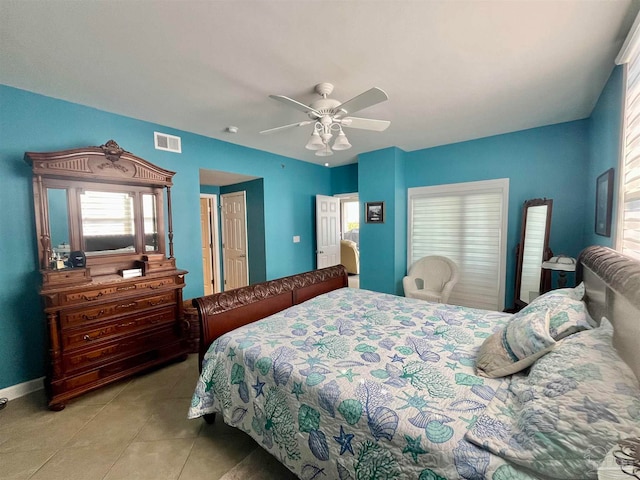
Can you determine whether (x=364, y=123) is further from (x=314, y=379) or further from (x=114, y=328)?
(x=114, y=328)

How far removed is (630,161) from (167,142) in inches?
159

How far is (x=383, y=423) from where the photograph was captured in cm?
100

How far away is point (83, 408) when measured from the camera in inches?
81.1

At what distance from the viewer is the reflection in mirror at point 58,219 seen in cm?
226

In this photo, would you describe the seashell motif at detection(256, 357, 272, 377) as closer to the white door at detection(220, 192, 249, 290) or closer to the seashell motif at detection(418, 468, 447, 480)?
the seashell motif at detection(418, 468, 447, 480)

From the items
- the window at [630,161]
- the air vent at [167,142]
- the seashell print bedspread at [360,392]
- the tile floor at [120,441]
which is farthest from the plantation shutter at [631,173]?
the air vent at [167,142]

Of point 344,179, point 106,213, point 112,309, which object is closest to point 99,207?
point 106,213

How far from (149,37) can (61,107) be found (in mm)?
1500

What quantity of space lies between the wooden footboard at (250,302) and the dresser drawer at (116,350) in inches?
43.6

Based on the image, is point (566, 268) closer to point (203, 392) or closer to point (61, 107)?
point (203, 392)

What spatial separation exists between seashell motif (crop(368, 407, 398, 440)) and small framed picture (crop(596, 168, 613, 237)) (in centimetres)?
226

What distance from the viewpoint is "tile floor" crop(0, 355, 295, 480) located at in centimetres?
152

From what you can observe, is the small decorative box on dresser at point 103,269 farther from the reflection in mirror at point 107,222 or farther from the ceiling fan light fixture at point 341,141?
the ceiling fan light fixture at point 341,141

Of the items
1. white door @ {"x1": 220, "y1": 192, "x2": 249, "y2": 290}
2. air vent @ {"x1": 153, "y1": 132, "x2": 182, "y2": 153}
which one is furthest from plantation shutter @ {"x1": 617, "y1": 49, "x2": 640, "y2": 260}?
white door @ {"x1": 220, "y1": 192, "x2": 249, "y2": 290}
